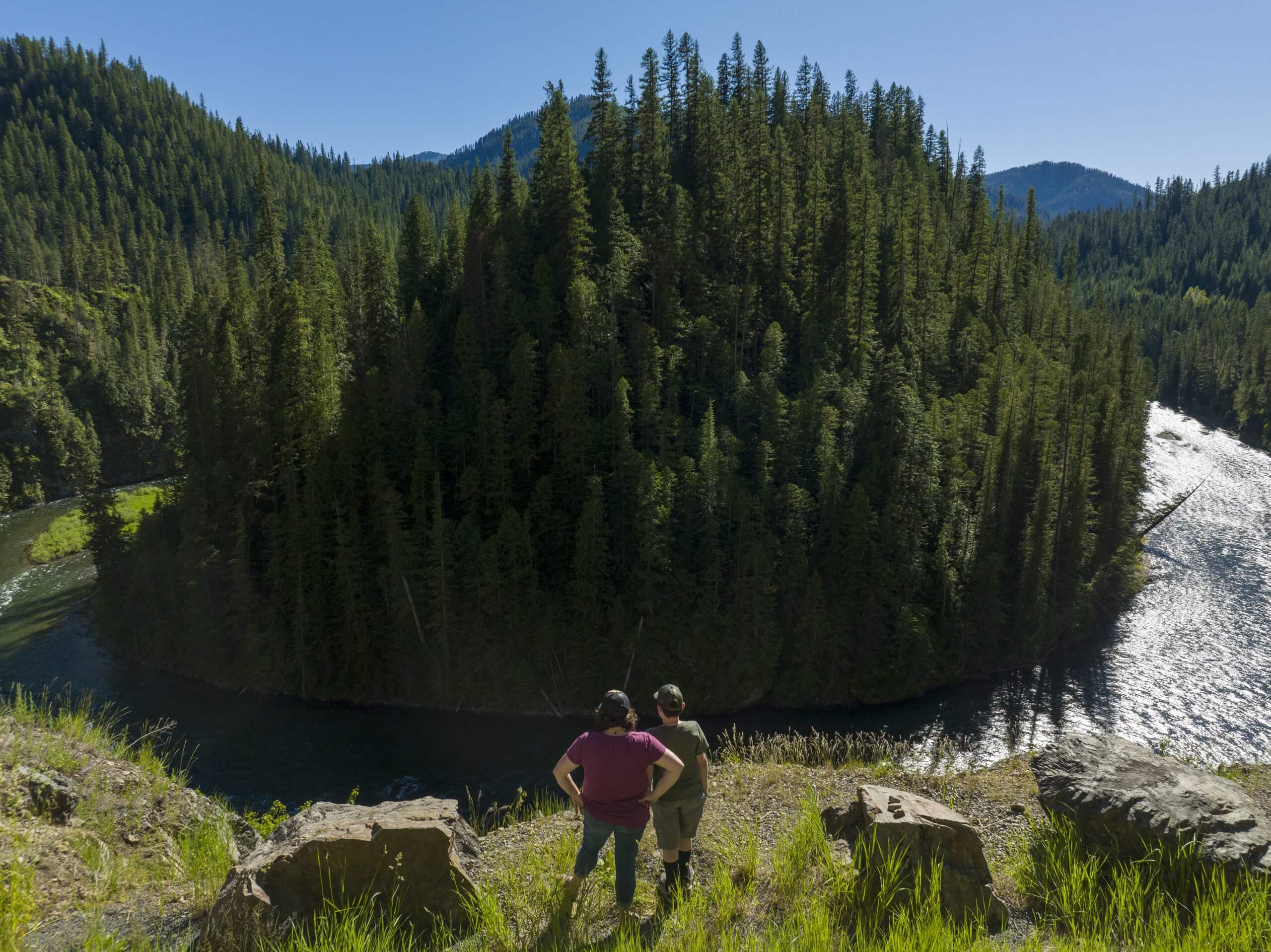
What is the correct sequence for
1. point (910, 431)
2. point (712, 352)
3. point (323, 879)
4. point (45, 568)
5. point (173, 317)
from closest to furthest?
point (323, 879) < point (910, 431) < point (712, 352) < point (45, 568) < point (173, 317)

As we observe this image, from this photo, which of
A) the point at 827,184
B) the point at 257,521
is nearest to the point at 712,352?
the point at 827,184

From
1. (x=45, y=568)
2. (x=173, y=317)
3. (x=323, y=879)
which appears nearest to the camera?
(x=323, y=879)

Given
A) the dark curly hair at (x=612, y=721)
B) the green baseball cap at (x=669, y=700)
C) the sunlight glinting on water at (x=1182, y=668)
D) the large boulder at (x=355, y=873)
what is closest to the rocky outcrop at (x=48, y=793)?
the large boulder at (x=355, y=873)

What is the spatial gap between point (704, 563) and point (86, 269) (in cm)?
13864

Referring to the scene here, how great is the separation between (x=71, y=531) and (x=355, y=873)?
87.0 m

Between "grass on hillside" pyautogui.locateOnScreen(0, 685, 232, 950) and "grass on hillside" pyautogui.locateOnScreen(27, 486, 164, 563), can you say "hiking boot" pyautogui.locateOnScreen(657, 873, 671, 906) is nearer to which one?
"grass on hillside" pyautogui.locateOnScreen(0, 685, 232, 950)

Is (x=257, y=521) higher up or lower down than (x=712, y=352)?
lower down

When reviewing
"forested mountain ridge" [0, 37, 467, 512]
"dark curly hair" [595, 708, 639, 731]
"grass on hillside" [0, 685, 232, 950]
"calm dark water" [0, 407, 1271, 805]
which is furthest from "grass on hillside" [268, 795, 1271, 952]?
"forested mountain ridge" [0, 37, 467, 512]

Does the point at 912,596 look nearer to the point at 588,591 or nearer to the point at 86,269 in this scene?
the point at 588,591

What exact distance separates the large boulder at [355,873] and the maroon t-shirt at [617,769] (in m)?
1.91

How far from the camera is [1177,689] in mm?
47781

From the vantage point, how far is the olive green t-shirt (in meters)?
9.80

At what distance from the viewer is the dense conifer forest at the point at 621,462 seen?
164 feet

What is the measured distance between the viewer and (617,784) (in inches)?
345
